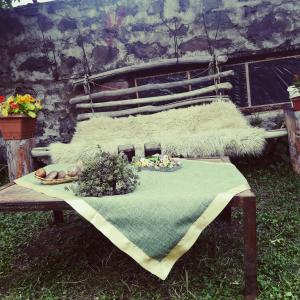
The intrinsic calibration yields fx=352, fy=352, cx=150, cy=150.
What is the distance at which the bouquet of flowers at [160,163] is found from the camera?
8.50ft

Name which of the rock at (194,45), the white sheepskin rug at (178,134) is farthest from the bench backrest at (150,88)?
the white sheepskin rug at (178,134)

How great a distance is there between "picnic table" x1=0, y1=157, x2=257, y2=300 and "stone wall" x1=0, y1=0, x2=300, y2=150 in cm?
351

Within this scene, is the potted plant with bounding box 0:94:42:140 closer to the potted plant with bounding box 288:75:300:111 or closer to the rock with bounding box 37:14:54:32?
the rock with bounding box 37:14:54:32

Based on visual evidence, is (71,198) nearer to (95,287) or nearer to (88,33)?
(95,287)

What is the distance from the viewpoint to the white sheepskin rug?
391cm

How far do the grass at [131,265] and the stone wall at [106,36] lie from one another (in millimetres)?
2821

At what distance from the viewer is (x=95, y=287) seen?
2.00 meters

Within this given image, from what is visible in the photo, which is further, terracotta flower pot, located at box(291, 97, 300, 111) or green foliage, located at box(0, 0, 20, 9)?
green foliage, located at box(0, 0, 20, 9)

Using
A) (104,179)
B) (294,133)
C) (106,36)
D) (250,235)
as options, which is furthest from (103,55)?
(250,235)

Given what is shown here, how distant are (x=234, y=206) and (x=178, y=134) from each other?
2.81 meters

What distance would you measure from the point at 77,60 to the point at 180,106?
178cm

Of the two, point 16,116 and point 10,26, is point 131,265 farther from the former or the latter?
point 10,26

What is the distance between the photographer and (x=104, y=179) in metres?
1.94

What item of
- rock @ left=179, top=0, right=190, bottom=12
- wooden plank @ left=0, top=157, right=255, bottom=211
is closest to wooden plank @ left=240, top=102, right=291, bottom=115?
rock @ left=179, top=0, right=190, bottom=12
